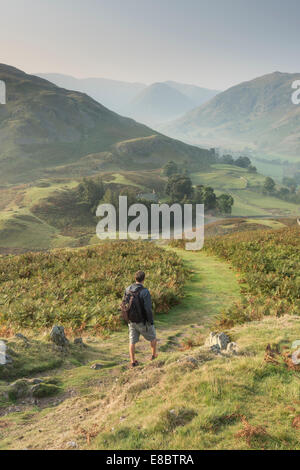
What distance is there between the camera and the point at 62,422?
572cm

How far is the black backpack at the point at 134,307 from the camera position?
823 centimetres

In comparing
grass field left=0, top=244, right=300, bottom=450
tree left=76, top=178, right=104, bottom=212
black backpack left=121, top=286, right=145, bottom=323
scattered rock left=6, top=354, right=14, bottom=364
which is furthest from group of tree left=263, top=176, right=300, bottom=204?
scattered rock left=6, top=354, right=14, bottom=364

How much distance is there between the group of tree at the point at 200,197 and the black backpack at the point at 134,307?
8937 cm

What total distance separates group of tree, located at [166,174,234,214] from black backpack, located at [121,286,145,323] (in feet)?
293

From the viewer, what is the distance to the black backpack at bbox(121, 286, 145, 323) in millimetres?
8234

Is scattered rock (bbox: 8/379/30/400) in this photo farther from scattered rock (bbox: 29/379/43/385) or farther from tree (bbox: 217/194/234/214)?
tree (bbox: 217/194/234/214)

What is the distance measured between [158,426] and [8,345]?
5706mm

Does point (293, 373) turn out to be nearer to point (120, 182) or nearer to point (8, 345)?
point (8, 345)

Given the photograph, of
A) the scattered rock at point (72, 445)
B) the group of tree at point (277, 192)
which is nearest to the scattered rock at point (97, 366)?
the scattered rock at point (72, 445)

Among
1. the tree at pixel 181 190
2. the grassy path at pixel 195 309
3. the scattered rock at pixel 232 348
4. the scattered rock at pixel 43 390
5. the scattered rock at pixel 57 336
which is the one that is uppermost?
the tree at pixel 181 190

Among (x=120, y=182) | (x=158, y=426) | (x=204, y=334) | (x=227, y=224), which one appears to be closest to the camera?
(x=158, y=426)

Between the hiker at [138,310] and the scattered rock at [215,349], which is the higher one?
the hiker at [138,310]

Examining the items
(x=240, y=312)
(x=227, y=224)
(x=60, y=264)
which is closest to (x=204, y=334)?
(x=240, y=312)

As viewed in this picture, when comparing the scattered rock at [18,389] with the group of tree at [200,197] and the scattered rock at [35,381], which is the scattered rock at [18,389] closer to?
Result: the scattered rock at [35,381]
